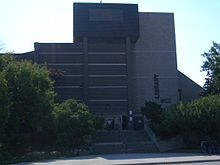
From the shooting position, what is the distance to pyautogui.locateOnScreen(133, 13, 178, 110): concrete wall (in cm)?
7162

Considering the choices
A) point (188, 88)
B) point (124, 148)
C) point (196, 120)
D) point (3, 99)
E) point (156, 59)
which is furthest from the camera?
point (188, 88)

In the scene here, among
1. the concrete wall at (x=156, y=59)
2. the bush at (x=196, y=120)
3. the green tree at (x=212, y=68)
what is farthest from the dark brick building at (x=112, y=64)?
the bush at (x=196, y=120)

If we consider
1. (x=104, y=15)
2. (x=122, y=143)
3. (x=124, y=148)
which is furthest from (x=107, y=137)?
(x=104, y=15)

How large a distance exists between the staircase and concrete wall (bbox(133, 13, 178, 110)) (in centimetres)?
1501

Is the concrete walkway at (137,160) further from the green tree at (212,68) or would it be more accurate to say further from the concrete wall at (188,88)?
the concrete wall at (188,88)

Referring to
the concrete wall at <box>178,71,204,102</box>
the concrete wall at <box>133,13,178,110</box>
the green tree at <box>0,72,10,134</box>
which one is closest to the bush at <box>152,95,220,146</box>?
the green tree at <box>0,72,10,134</box>

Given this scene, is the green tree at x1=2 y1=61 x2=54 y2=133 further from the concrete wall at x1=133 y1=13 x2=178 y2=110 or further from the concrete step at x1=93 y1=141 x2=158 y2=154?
the concrete wall at x1=133 y1=13 x2=178 y2=110

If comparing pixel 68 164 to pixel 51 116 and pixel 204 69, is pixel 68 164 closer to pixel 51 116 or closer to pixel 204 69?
pixel 51 116

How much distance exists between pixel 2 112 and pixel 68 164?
7026 millimetres

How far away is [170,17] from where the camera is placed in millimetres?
74812

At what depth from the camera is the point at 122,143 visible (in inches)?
1946

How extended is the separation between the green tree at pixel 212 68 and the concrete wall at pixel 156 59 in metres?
7.25

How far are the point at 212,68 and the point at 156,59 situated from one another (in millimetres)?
11027

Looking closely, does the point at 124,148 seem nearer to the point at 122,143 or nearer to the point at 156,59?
the point at 122,143
